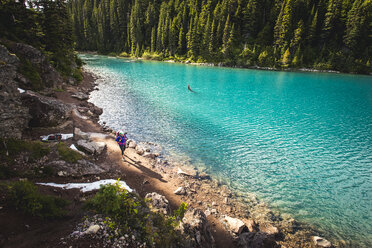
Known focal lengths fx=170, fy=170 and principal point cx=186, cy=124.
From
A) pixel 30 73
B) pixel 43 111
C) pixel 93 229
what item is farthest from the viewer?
pixel 30 73

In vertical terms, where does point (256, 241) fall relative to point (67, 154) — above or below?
below

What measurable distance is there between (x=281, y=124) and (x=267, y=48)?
8454cm

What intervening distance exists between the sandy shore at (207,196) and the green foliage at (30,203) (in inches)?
198

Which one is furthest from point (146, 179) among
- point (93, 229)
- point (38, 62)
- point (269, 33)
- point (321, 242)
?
point (269, 33)

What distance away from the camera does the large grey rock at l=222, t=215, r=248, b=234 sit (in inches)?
338

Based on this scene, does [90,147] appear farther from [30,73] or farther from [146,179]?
[30,73]

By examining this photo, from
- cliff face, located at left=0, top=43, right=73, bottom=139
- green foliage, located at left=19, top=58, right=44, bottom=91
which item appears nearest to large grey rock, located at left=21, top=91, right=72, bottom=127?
cliff face, located at left=0, top=43, right=73, bottom=139

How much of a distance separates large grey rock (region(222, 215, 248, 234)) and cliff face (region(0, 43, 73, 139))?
1295 cm

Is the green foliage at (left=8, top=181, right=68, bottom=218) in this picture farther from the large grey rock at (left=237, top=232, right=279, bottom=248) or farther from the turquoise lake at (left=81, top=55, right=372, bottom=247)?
the turquoise lake at (left=81, top=55, right=372, bottom=247)

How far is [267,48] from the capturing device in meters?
91.6

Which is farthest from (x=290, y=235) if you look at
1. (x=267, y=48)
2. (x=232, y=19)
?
(x=232, y=19)

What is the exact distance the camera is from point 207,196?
11047mm

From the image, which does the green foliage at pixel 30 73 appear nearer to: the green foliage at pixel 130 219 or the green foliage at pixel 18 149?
the green foliage at pixel 18 149

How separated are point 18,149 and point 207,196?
10843mm
